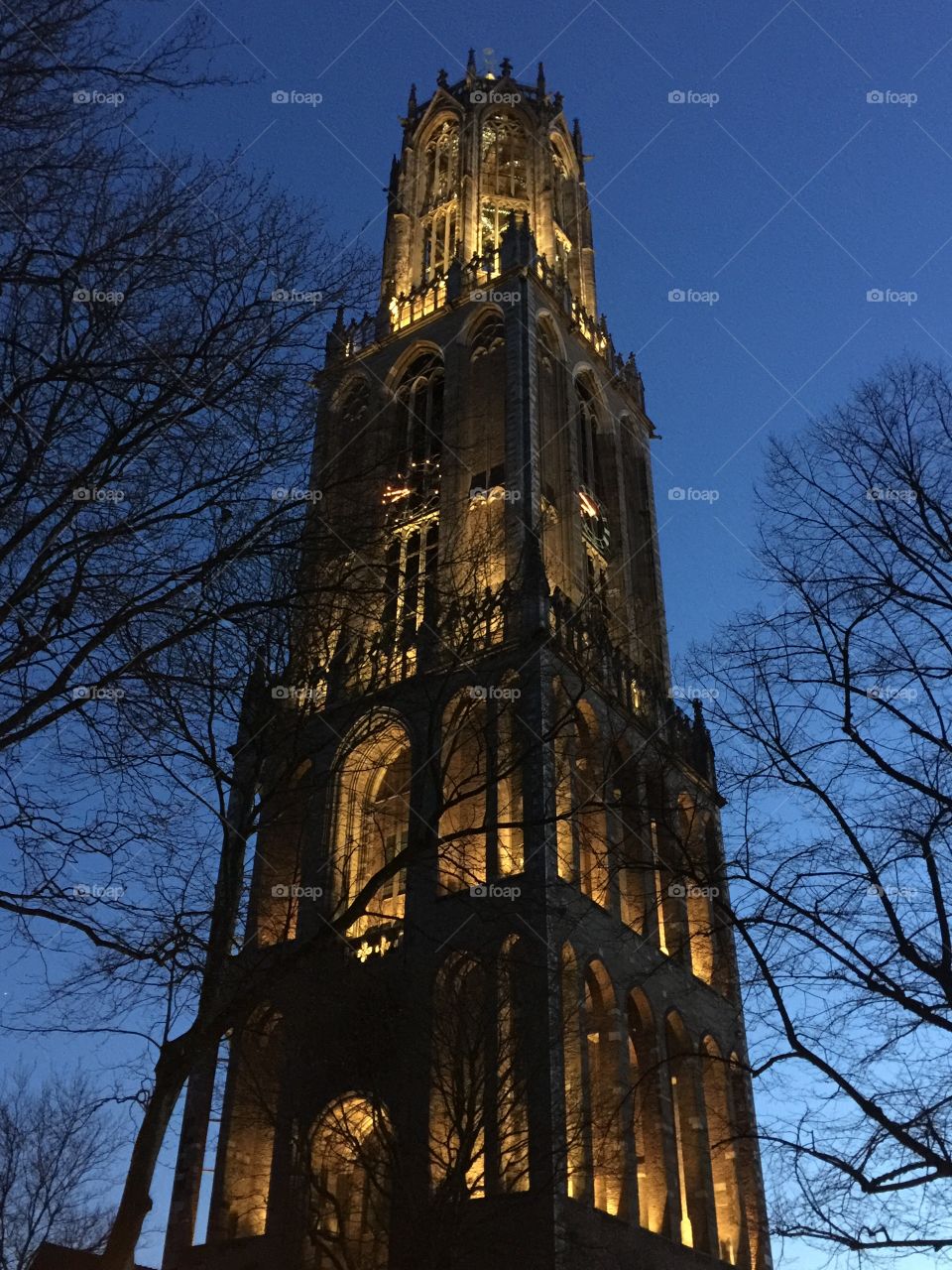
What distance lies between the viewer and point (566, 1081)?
26375mm

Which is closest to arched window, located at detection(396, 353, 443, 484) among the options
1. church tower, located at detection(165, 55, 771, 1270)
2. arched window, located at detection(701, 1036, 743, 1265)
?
church tower, located at detection(165, 55, 771, 1270)

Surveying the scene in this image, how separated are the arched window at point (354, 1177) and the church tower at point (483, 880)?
13 cm

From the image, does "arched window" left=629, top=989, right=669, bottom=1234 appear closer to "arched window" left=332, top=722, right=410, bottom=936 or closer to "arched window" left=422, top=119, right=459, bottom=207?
"arched window" left=332, top=722, right=410, bottom=936

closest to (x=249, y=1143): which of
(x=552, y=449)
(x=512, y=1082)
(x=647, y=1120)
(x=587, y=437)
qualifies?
(x=512, y=1082)

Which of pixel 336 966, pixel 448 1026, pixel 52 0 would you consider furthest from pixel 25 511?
pixel 336 966

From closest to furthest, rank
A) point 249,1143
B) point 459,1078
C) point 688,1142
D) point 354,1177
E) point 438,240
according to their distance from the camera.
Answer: point 459,1078
point 354,1177
point 249,1143
point 688,1142
point 438,240

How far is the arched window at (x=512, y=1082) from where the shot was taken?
2290 cm

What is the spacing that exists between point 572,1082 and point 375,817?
10437 mm

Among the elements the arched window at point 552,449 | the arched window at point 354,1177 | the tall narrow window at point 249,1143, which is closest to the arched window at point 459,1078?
the arched window at point 354,1177

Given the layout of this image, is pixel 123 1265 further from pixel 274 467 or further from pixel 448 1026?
pixel 448 1026

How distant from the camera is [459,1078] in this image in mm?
22188

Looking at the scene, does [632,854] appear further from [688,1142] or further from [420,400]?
[420,400]

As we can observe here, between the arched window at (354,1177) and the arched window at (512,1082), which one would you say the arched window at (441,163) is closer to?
the arched window at (512,1082)

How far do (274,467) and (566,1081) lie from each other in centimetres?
1941
